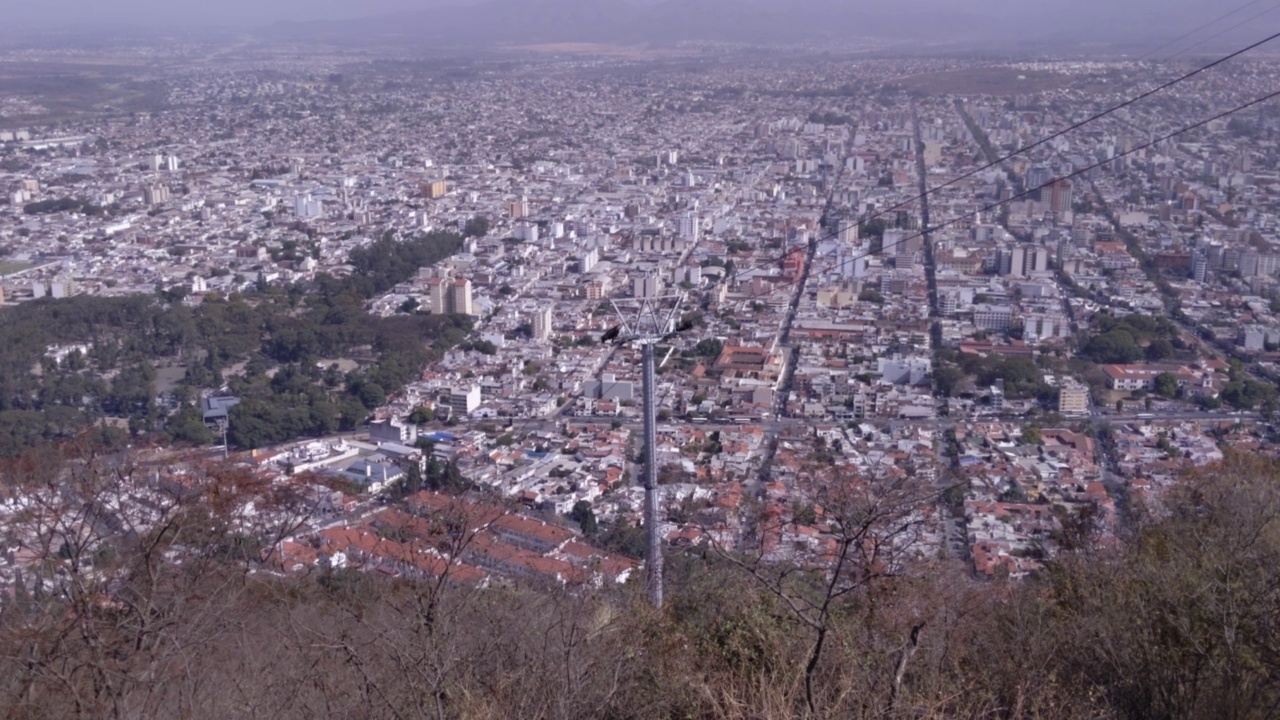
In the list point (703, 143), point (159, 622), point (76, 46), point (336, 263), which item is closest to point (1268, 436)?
point (159, 622)

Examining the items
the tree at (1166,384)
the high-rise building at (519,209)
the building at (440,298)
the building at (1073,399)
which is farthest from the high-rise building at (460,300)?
the tree at (1166,384)

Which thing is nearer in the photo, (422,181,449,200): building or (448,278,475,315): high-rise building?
(448,278,475,315): high-rise building

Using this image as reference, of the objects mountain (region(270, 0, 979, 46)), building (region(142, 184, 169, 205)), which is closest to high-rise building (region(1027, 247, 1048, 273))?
building (region(142, 184, 169, 205))

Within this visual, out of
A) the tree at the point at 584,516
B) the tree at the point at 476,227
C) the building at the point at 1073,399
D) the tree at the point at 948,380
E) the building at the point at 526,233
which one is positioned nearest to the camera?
the tree at the point at 584,516

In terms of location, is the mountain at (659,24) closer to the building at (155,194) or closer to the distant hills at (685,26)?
the distant hills at (685,26)

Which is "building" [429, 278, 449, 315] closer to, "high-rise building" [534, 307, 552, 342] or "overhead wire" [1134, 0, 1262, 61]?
"high-rise building" [534, 307, 552, 342]

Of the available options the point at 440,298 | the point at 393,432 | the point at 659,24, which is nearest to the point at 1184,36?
the point at 440,298
